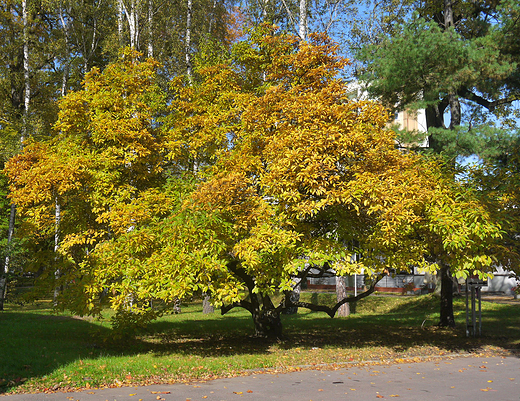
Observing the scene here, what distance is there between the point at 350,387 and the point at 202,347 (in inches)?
204

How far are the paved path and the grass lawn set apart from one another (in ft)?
1.89

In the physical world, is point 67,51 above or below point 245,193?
above

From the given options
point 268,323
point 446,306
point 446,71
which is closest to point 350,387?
point 268,323

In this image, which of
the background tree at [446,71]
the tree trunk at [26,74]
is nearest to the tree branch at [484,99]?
the background tree at [446,71]

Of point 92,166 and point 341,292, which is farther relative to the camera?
point 341,292

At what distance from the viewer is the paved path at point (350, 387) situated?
741 centimetres

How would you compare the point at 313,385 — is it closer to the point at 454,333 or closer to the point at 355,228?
the point at 355,228

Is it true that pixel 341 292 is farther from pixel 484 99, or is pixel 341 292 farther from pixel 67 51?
pixel 67 51

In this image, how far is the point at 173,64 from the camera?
2684 cm

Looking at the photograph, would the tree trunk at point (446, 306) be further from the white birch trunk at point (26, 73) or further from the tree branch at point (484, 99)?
the white birch trunk at point (26, 73)

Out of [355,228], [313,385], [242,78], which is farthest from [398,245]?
[242,78]

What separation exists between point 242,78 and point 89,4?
17.3 meters

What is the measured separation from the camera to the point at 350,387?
817cm

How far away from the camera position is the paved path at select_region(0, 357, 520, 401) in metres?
7.41
